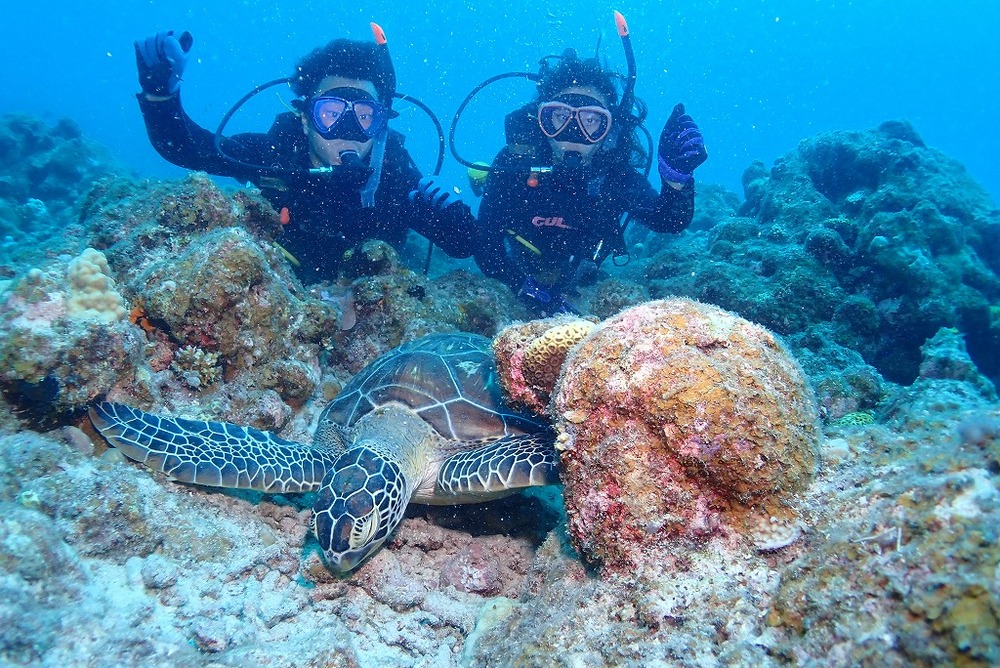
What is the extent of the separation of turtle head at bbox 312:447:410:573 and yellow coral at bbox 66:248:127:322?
1.89 m

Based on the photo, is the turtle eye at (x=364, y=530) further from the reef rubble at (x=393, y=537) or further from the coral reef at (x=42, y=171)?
the coral reef at (x=42, y=171)

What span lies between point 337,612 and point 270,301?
280cm

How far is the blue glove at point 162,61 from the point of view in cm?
637

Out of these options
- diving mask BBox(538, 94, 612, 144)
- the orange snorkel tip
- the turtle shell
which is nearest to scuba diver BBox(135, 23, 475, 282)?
diving mask BBox(538, 94, 612, 144)

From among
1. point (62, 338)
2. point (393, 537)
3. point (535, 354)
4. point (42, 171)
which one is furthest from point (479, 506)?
point (42, 171)

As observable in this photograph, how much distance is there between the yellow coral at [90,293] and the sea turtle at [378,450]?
24.9 inches

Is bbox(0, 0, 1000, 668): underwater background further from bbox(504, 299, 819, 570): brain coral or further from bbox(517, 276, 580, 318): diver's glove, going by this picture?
bbox(517, 276, 580, 318): diver's glove

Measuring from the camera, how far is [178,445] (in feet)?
11.0

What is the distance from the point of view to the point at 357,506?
3.16 meters

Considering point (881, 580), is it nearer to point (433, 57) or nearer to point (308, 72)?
point (308, 72)

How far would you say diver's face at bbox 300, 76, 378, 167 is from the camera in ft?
24.9

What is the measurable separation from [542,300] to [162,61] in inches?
248

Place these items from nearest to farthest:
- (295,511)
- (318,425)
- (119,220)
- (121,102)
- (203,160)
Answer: (295,511), (318,425), (119,220), (203,160), (121,102)

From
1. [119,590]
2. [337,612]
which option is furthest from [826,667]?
[119,590]
